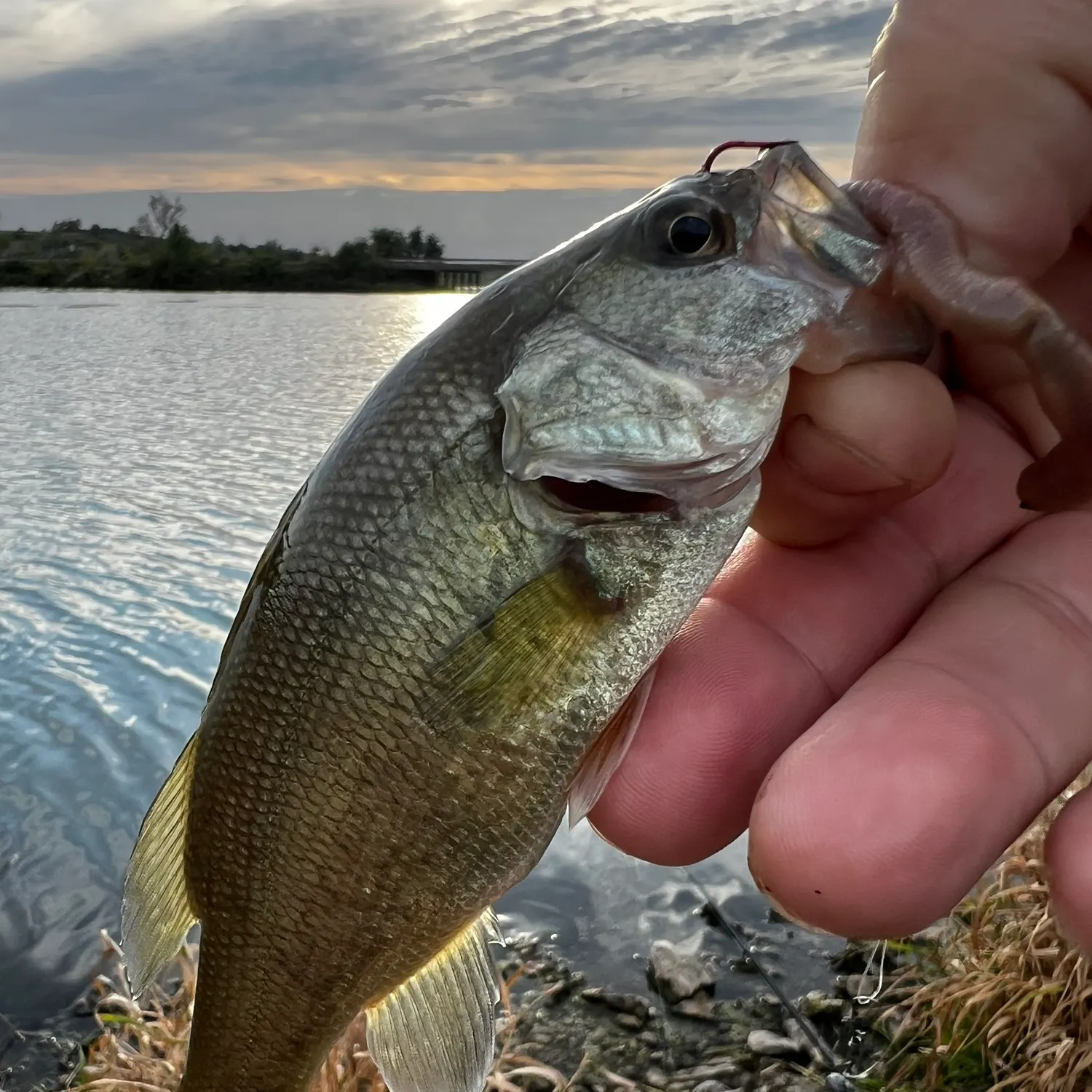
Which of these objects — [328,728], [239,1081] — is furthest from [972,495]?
[239,1081]

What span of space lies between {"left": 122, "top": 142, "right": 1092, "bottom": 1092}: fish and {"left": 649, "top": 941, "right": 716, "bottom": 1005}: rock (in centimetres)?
311

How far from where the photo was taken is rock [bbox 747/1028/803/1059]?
4453 mm

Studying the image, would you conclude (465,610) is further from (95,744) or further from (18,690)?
(18,690)

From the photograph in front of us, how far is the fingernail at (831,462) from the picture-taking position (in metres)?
2.08

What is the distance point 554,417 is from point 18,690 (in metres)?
7.60

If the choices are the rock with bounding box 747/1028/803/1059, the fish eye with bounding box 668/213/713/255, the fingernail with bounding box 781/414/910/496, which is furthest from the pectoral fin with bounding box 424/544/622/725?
the rock with bounding box 747/1028/803/1059

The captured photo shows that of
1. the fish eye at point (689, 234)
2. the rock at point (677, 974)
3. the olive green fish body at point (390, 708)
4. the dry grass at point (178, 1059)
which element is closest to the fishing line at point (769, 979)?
A: the rock at point (677, 974)

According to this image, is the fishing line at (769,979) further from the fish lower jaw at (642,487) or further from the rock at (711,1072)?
the fish lower jaw at (642,487)

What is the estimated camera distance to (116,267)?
6016cm

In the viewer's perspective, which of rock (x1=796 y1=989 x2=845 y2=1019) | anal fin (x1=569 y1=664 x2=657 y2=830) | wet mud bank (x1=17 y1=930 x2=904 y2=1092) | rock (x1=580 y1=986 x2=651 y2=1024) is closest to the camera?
anal fin (x1=569 y1=664 x2=657 y2=830)

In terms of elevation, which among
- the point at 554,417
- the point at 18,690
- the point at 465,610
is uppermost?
the point at 554,417

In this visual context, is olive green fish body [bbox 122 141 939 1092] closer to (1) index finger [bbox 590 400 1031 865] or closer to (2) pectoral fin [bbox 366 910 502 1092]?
(1) index finger [bbox 590 400 1031 865]

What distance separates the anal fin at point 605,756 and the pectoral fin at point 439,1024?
0.47 meters

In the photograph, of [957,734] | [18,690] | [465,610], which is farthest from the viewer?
[18,690]
